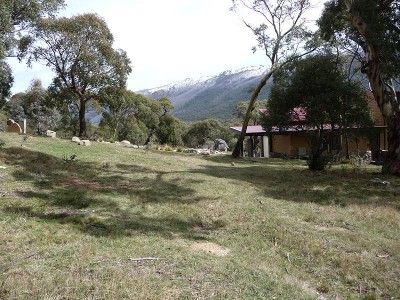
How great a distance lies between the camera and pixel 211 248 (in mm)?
6164

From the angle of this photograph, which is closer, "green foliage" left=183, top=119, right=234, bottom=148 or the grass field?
the grass field

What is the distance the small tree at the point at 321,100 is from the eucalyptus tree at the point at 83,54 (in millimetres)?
11647

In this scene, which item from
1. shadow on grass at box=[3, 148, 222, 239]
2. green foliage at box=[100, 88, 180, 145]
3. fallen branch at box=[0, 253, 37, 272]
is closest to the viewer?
fallen branch at box=[0, 253, 37, 272]

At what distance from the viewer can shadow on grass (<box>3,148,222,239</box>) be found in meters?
6.86

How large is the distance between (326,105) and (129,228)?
1218 cm

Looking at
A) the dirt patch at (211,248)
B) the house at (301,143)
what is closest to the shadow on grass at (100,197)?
the dirt patch at (211,248)

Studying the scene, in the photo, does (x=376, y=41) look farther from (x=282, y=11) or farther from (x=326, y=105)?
(x=282, y=11)

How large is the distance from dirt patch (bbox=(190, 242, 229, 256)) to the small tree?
454 inches

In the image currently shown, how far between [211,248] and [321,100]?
38.7 ft

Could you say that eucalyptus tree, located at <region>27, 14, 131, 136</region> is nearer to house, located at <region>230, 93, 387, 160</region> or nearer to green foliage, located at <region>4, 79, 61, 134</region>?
house, located at <region>230, 93, 387, 160</region>

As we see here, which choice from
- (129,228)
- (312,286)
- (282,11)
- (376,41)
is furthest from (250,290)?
(282,11)

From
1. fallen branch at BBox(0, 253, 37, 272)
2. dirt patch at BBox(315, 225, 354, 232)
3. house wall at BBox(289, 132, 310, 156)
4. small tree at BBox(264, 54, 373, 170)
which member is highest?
small tree at BBox(264, 54, 373, 170)

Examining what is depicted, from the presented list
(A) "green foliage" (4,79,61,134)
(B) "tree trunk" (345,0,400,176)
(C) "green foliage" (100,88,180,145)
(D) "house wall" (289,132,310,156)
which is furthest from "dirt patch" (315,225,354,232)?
(A) "green foliage" (4,79,61,134)

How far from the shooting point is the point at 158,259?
525cm
